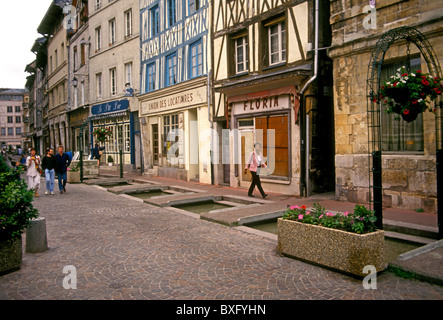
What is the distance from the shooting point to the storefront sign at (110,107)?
21634 mm

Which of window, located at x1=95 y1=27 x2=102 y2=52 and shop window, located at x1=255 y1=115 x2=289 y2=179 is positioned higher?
window, located at x1=95 y1=27 x2=102 y2=52

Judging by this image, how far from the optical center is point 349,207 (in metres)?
8.69

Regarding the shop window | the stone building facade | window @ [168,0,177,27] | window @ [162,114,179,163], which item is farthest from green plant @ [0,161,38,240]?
window @ [168,0,177,27]

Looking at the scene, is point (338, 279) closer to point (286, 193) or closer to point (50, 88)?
point (286, 193)

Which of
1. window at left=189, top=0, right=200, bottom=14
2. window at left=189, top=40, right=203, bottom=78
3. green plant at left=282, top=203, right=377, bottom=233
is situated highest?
window at left=189, top=0, right=200, bottom=14

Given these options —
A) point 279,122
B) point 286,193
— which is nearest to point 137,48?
point 279,122

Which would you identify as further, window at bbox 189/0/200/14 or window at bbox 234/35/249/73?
window at bbox 189/0/200/14

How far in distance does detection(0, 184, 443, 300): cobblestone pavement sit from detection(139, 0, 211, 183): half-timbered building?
26.9 ft

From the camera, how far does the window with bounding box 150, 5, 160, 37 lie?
1844 cm

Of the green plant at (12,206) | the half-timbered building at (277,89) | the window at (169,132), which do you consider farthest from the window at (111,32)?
the green plant at (12,206)

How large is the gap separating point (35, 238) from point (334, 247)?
432cm

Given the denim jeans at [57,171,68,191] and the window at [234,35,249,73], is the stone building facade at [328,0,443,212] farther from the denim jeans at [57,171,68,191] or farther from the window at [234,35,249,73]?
the denim jeans at [57,171,68,191]

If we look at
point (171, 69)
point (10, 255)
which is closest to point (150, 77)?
point (171, 69)
